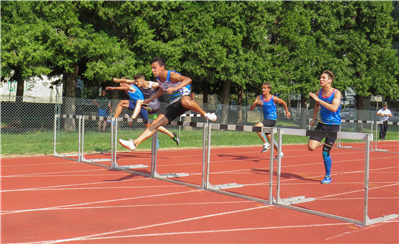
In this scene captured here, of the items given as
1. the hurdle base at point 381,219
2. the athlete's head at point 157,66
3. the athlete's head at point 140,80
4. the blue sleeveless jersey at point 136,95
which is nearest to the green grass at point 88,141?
the blue sleeveless jersey at point 136,95

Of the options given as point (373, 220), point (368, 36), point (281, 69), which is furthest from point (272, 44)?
point (373, 220)

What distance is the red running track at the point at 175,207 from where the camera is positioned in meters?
4.34

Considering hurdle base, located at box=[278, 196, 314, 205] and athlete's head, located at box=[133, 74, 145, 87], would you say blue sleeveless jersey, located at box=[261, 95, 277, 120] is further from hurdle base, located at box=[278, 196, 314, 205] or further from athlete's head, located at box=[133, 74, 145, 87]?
hurdle base, located at box=[278, 196, 314, 205]

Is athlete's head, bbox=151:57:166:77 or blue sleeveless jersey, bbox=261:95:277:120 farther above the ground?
athlete's head, bbox=151:57:166:77

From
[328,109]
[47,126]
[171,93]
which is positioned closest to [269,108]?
[328,109]

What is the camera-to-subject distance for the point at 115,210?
535 cm

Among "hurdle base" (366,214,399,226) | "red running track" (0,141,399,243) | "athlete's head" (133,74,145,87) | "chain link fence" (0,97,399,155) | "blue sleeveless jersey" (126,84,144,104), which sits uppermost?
"athlete's head" (133,74,145,87)

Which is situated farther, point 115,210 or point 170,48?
point 170,48

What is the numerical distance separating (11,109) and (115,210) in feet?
38.8

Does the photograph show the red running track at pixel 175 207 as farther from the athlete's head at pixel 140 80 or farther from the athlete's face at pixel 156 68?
the athlete's face at pixel 156 68

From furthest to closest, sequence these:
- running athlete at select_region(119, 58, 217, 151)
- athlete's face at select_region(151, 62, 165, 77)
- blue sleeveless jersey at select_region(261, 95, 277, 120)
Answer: blue sleeveless jersey at select_region(261, 95, 277, 120), athlete's face at select_region(151, 62, 165, 77), running athlete at select_region(119, 58, 217, 151)

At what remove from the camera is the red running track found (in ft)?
14.2

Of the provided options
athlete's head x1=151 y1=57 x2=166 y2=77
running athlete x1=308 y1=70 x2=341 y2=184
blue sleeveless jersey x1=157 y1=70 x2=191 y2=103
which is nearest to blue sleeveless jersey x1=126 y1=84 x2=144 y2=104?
blue sleeveless jersey x1=157 y1=70 x2=191 y2=103

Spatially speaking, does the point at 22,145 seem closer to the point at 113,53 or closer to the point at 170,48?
the point at 113,53
